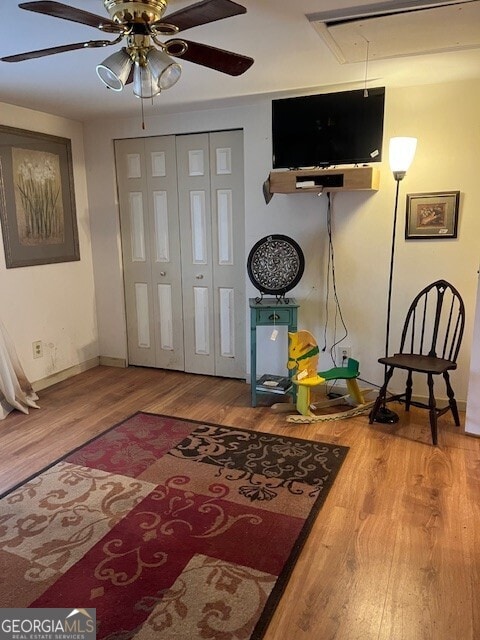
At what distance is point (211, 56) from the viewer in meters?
1.84

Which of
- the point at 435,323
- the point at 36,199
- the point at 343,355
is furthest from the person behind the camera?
the point at 36,199

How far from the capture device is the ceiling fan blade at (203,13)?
1468 millimetres

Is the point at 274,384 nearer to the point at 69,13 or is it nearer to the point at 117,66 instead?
the point at 117,66

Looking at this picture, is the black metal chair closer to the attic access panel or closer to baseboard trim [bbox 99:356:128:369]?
the attic access panel

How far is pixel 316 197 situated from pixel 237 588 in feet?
8.86

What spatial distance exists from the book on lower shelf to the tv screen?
1595 millimetres

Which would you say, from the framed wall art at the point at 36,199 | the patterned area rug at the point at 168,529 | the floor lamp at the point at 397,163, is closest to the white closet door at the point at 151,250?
the framed wall art at the point at 36,199

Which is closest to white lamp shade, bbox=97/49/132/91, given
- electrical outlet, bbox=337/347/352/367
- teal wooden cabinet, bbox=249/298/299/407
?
teal wooden cabinet, bbox=249/298/299/407

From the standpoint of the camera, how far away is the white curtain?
3.37 metres

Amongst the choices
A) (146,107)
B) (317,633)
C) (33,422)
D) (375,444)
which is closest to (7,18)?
(146,107)

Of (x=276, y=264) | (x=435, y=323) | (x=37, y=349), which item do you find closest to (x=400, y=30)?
(x=276, y=264)

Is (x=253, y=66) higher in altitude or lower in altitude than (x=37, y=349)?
higher

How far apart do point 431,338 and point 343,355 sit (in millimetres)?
661

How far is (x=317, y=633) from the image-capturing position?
154cm
